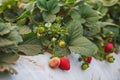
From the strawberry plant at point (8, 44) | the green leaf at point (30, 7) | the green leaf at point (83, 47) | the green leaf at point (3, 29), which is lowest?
the green leaf at point (83, 47)

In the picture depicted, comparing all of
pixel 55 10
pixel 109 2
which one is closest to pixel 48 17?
pixel 55 10

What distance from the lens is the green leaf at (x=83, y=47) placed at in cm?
196

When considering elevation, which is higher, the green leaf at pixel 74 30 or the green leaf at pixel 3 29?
the green leaf at pixel 3 29

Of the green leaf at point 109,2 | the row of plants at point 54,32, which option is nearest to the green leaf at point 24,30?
the row of plants at point 54,32

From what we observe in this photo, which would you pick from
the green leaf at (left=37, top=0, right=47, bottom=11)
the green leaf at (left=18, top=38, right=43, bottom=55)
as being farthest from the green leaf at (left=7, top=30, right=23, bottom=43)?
the green leaf at (left=37, top=0, right=47, bottom=11)

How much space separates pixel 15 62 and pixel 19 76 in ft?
0.34

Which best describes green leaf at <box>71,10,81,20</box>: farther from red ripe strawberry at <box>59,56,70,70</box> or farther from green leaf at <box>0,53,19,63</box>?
green leaf at <box>0,53,19,63</box>

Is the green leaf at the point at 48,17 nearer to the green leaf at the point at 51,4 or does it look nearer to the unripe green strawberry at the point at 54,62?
the green leaf at the point at 51,4

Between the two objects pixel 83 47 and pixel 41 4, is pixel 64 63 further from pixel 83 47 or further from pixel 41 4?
pixel 41 4

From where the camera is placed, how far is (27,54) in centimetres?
194

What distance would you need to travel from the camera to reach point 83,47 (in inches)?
78.4

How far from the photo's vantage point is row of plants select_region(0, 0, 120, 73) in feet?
5.74

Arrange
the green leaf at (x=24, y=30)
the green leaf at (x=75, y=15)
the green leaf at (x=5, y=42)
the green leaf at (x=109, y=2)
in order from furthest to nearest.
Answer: the green leaf at (x=109, y=2), the green leaf at (x=75, y=15), the green leaf at (x=24, y=30), the green leaf at (x=5, y=42)

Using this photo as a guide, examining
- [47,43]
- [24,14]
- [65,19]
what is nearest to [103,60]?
[65,19]
